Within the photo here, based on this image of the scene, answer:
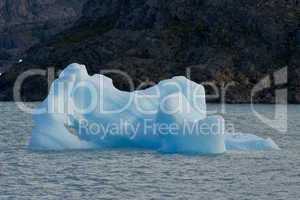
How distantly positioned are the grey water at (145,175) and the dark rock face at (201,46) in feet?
273

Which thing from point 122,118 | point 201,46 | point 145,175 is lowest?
point 145,175

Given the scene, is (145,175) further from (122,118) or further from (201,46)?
(201,46)

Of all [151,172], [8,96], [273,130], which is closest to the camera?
[151,172]

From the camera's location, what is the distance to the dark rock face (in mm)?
136750

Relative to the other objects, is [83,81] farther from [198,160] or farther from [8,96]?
[8,96]

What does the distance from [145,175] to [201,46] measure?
104563 mm

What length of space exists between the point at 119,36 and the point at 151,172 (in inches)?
4263

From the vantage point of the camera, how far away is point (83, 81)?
48.2 m

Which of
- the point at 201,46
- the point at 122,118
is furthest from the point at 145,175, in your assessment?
the point at 201,46

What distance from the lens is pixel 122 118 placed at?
154ft

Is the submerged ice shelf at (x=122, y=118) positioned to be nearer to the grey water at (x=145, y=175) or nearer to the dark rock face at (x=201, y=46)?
the grey water at (x=145, y=175)

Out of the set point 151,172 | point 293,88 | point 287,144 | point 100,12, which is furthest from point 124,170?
point 100,12

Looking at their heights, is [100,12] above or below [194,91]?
above

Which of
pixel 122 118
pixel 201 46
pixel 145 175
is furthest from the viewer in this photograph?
pixel 201 46
